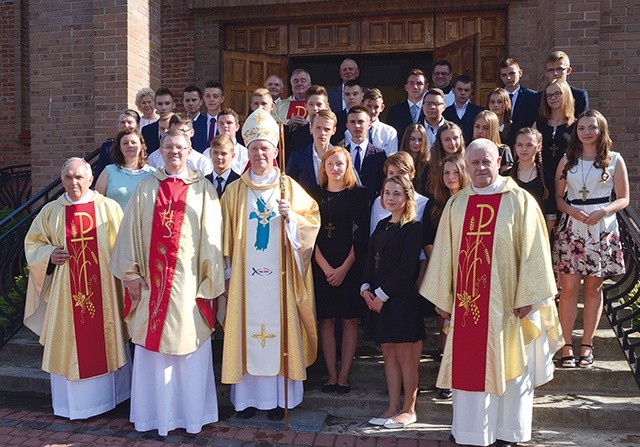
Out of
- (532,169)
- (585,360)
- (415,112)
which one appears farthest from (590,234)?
(415,112)

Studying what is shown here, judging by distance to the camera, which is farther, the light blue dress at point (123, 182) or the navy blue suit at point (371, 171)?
the navy blue suit at point (371, 171)

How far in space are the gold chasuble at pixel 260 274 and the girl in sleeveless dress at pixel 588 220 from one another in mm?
1987

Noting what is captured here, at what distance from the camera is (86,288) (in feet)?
16.8

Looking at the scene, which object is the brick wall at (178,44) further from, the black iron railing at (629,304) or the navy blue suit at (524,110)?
the black iron railing at (629,304)

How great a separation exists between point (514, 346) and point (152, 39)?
6.91m

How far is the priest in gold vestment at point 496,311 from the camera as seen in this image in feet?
14.1

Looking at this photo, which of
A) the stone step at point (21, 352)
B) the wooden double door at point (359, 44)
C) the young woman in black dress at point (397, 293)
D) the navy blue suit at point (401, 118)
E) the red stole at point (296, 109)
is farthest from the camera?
the wooden double door at point (359, 44)

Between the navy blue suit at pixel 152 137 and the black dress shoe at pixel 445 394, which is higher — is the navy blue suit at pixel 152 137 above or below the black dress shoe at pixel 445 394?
above

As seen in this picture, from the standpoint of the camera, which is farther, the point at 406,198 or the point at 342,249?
the point at 342,249

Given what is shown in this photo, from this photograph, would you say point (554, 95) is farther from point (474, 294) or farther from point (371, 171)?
point (474, 294)

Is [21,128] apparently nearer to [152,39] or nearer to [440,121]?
[152,39]

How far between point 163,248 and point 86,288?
0.84 m

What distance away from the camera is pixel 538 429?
475cm

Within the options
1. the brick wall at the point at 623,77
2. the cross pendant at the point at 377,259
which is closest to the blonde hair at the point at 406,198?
the cross pendant at the point at 377,259
